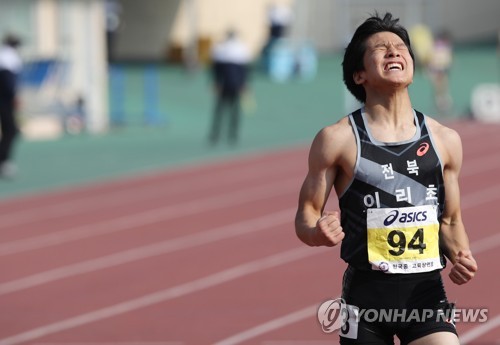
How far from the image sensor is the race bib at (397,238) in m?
4.46

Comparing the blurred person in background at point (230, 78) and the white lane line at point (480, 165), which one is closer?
the white lane line at point (480, 165)

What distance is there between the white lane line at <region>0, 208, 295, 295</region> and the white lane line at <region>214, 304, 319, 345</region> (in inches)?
96.5

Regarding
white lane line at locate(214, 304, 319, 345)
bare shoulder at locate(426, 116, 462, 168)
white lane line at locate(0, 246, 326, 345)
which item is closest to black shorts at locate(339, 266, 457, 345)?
bare shoulder at locate(426, 116, 462, 168)

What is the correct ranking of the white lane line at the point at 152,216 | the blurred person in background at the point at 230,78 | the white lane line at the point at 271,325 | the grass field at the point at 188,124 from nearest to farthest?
1. the white lane line at the point at 271,325
2. the white lane line at the point at 152,216
3. the grass field at the point at 188,124
4. the blurred person in background at the point at 230,78

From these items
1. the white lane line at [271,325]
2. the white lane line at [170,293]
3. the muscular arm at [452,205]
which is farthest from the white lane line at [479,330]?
the muscular arm at [452,205]

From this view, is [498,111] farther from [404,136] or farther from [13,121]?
[404,136]

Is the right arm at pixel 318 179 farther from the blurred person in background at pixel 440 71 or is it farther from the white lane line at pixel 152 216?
the blurred person in background at pixel 440 71

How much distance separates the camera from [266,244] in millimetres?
11656

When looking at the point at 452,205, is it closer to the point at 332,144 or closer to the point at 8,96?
the point at 332,144

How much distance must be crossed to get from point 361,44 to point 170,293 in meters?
5.15

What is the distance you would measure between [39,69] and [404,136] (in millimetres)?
19950

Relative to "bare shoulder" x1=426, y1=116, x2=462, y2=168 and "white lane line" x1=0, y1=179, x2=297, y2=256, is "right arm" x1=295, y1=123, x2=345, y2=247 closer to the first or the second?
"bare shoulder" x1=426, y1=116, x2=462, y2=168

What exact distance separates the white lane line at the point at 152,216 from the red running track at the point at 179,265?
0.01 metres

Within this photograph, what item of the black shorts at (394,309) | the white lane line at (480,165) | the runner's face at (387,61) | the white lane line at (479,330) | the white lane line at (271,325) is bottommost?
the white lane line at (480,165)
